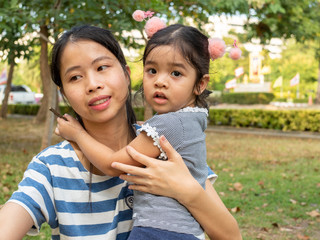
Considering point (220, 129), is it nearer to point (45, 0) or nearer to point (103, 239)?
point (45, 0)

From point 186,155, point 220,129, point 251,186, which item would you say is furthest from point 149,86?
point 220,129

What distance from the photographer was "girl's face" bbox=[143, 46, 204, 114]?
6.06 feet

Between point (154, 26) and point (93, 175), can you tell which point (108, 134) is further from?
point (154, 26)

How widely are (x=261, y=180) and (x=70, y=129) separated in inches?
250

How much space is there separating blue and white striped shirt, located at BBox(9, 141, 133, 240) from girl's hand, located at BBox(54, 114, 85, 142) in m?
0.06

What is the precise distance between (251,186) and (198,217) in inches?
221

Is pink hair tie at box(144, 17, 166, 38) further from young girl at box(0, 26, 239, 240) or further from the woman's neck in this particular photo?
the woman's neck

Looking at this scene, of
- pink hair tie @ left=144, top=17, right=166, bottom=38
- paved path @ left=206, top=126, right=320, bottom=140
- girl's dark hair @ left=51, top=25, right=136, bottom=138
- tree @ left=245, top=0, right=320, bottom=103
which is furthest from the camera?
paved path @ left=206, top=126, right=320, bottom=140

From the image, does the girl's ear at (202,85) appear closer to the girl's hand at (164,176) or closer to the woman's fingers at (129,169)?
the girl's hand at (164,176)

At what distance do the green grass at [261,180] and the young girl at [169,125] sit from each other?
296 cm

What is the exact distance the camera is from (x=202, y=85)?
1977 mm

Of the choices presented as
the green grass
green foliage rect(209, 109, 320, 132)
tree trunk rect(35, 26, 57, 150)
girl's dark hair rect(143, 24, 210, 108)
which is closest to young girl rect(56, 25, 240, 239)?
girl's dark hair rect(143, 24, 210, 108)

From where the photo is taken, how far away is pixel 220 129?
17.3 meters

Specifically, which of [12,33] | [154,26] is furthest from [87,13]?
[154,26]
